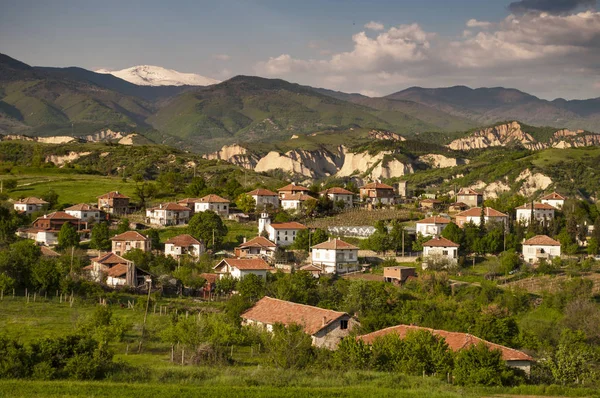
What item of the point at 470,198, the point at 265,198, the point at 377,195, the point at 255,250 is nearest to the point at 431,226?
the point at 255,250

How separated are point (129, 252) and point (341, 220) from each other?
2193cm

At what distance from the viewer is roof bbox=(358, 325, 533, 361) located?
2930 cm

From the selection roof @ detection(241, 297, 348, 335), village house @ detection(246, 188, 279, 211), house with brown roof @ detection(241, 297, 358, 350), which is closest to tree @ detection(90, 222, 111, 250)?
village house @ detection(246, 188, 279, 211)

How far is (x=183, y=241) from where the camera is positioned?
53.7m

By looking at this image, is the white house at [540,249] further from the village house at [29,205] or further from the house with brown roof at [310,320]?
the village house at [29,205]

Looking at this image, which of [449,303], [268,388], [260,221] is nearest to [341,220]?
[260,221]

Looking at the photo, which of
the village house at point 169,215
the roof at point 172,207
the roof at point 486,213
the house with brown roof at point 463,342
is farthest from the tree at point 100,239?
the roof at point 486,213

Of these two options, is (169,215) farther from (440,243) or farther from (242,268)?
(440,243)

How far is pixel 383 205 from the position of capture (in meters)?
76.1

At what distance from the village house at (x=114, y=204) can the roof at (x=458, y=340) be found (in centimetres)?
4072

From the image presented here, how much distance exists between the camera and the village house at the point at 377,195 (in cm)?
7919

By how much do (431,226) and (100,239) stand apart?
24.7m

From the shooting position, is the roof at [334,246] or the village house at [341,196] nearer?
the roof at [334,246]

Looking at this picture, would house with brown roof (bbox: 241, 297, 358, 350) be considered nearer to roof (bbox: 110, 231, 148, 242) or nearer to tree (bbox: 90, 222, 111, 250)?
roof (bbox: 110, 231, 148, 242)
